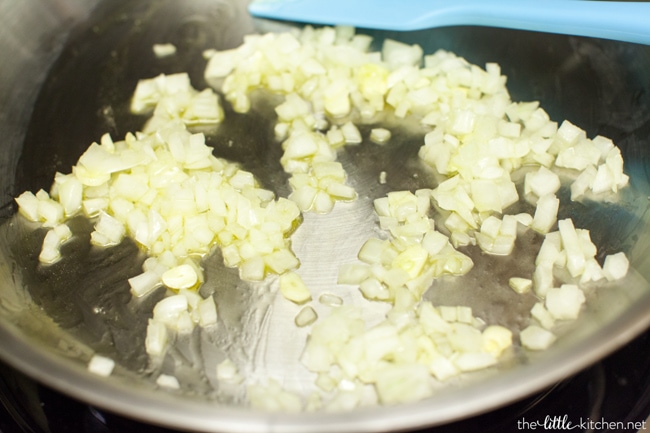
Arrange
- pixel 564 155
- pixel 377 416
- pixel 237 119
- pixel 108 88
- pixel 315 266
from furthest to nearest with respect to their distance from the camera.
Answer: pixel 108 88
pixel 237 119
pixel 564 155
pixel 315 266
pixel 377 416

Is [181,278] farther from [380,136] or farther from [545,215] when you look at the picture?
[545,215]

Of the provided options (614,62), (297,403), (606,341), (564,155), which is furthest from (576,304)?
(614,62)


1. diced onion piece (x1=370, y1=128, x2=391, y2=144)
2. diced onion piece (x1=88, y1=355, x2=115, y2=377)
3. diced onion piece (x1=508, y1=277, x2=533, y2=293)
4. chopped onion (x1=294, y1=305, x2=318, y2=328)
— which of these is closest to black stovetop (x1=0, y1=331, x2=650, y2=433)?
diced onion piece (x1=88, y1=355, x2=115, y2=377)

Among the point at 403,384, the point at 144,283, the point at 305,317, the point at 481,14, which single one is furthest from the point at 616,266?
the point at 144,283

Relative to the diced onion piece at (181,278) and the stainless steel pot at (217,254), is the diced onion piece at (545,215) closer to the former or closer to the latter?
the stainless steel pot at (217,254)

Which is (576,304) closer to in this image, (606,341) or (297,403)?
(606,341)
